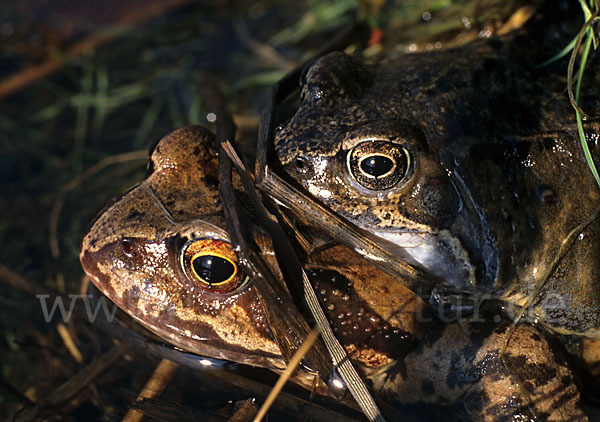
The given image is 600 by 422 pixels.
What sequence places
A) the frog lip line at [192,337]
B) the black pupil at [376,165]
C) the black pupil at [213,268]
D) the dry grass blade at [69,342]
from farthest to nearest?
the dry grass blade at [69,342], the frog lip line at [192,337], the black pupil at [213,268], the black pupil at [376,165]

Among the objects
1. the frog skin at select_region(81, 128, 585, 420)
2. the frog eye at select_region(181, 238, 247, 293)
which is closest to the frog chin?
the frog skin at select_region(81, 128, 585, 420)

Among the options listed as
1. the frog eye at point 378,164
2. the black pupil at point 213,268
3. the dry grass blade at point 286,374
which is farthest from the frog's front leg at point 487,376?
the black pupil at point 213,268

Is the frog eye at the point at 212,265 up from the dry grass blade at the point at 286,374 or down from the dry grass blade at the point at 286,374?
up

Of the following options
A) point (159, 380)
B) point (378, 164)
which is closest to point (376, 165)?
point (378, 164)

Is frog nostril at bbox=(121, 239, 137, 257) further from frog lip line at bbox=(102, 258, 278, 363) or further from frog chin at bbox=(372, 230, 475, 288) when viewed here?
frog chin at bbox=(372, 230, 475, 288)

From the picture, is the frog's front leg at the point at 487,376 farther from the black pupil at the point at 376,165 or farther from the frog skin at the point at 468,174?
the black pupil at the point at 376,165

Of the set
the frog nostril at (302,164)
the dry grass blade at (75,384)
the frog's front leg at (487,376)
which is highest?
the frog nostril at (302,164)

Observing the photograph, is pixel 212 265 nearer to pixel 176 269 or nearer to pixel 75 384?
pixel 176 269
